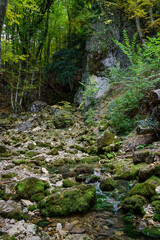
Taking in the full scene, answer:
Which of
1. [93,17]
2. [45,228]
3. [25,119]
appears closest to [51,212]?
[45,228]

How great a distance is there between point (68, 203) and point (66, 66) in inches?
488

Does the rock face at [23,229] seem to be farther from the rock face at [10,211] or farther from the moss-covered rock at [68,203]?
the moss-covered rock at [68,203]

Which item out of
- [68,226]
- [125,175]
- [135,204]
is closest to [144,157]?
[125,175]

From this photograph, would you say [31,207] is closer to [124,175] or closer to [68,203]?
[68,203]

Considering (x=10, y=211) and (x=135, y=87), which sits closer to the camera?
(x=10, y=211)

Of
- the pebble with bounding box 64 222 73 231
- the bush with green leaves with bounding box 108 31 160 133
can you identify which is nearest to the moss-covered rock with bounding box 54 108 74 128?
Result: the bush with green leaves with bounding box 108 31 160 133

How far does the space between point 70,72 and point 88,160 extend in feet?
31.7

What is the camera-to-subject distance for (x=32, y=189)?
305 cm

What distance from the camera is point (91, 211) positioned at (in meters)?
2.57

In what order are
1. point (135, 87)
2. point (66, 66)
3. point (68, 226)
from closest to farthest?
point (68, 226), point (135, 87), point (66, 66)

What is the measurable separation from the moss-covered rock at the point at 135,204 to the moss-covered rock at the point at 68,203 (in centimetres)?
57

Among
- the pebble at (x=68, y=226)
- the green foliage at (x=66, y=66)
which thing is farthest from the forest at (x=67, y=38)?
the pebble at (x=68, y=226)

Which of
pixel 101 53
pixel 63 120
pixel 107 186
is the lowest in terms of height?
pixel 107 186

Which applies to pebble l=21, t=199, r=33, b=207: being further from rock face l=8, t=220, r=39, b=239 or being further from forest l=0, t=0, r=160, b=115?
forest l=0, t=0, r=160, b=115
